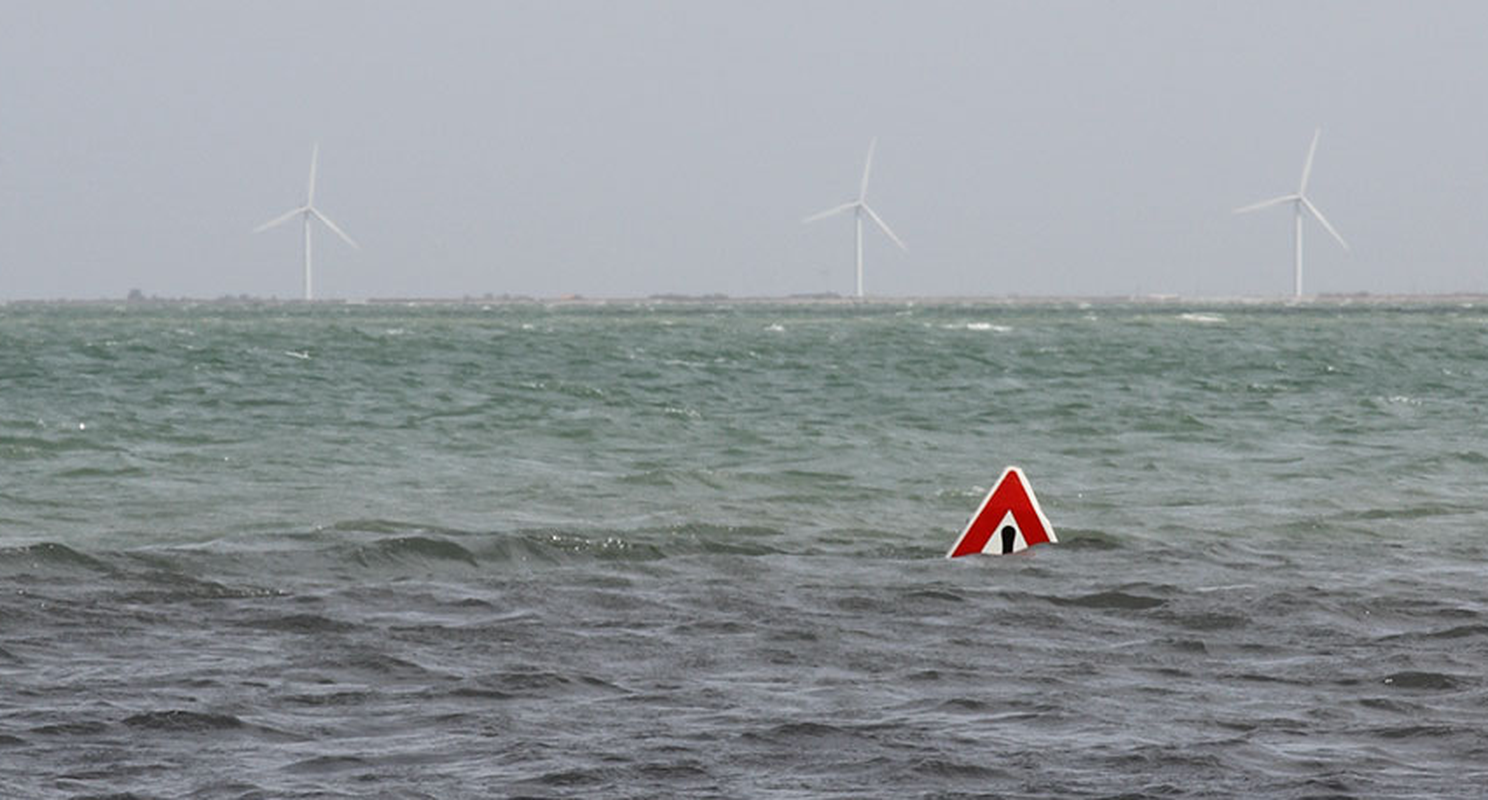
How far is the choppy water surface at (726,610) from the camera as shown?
946 centimetres

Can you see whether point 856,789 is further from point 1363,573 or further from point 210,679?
point 1363,573

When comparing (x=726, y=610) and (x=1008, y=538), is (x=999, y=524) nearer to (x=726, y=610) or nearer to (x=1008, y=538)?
(x=1008, y=538)

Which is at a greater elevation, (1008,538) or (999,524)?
(999,524)

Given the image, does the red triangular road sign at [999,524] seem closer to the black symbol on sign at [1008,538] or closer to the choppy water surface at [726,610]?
the black symbol on sign at [1008,538]

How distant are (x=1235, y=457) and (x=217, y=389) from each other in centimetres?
2287

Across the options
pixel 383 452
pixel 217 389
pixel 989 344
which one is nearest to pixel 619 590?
pixel 383 452

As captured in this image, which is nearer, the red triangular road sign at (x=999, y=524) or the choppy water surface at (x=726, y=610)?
the choppy water surface at (x=726, y=610)

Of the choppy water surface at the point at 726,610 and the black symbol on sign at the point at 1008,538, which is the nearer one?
the choppy water surface at the point at 726,610

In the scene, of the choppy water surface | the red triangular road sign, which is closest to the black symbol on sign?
the red triangular road sign

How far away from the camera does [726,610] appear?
14.3 m

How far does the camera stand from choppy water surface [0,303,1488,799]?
9.46 metres

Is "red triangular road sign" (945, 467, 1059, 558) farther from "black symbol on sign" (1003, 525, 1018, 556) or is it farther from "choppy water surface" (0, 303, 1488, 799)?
"choppy water surface" (0, 303, 1488, 799)

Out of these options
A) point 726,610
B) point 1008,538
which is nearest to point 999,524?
point 1008,538

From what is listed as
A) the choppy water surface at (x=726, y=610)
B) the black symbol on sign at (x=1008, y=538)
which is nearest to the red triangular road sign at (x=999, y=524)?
the black symbol on sign at (x=1008, y=538)
